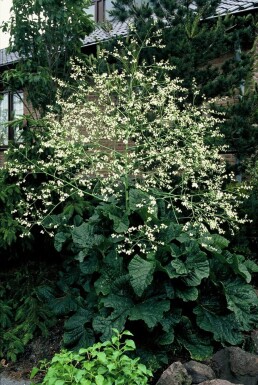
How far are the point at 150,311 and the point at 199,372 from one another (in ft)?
2.22

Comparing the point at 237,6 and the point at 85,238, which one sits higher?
the point at 237,6

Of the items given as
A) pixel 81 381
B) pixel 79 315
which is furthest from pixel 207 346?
pixel 81 381

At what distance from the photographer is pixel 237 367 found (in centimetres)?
415

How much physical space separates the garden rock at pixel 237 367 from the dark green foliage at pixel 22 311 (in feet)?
5.69

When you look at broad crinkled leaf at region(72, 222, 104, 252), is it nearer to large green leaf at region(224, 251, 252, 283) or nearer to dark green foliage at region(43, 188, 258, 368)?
dark green foliage at region(43, 188, 258, 368)

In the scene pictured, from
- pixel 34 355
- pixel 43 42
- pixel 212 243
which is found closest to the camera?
pixel 212 243

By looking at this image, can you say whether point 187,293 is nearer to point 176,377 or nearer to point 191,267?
point 191,267

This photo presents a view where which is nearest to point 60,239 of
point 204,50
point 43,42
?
point 43,42

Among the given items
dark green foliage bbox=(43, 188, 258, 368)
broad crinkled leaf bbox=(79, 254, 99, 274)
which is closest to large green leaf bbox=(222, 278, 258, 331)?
dark green foliage bbox=(43, 188, 258, 368)

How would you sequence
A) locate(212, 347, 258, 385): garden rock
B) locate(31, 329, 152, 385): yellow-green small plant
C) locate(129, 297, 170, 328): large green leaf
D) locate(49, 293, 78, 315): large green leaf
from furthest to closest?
locate(49, 293, 78, 315): large green leaf < locate(129, 297, 170, 328): large green leaf < locate(212, 347, 258, 385): garden rock < locate(31, 329, 152, 385): yellow-green small plant

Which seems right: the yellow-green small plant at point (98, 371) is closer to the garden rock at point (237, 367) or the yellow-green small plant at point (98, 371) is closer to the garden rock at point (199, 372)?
the garden rock at point (199, 372)

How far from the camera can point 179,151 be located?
5.01m

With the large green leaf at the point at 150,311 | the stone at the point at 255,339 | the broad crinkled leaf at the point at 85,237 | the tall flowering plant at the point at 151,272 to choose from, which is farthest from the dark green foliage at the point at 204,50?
the large green leaf at the point at 150,311

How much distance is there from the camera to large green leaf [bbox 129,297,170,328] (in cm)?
432
